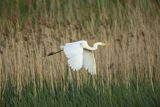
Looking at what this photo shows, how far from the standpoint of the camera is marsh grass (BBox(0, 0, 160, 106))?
8.66 meters

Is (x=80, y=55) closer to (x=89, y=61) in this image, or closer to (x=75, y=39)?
(x=89, y=61)

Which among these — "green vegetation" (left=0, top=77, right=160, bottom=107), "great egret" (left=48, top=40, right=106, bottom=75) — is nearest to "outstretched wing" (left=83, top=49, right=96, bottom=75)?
"great egret" (left=48, top=40, right=106, bottom=75)

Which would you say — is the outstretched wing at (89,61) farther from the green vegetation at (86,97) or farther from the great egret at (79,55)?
the green vegetation at (86,97)

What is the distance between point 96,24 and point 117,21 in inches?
9.1

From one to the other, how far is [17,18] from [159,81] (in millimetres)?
1719

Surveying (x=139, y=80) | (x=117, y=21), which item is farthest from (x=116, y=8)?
(x=139, y=80)

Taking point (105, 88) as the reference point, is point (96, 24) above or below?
above

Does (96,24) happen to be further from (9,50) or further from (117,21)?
(9,50)

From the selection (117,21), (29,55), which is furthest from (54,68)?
(117,21)

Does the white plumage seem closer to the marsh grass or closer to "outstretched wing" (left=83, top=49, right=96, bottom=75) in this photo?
"outstretched wing" (left=83, top=49, right=96, bottom=75)

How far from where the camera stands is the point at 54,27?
8.97 metres

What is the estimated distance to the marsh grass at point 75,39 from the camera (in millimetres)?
8656

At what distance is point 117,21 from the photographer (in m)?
9.05

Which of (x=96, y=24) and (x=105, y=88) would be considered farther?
(x=96, y=24)
